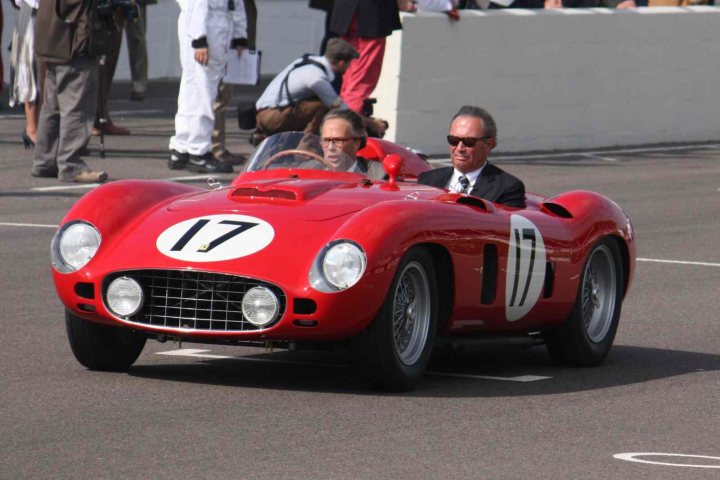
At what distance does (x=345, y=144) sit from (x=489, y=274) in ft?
4.54

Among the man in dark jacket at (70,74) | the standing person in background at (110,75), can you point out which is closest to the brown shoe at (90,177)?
the man in dark jacket at (70,74)

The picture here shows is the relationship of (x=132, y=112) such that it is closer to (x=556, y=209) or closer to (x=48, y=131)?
(x=48, y=131)

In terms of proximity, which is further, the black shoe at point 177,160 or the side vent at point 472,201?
the black shoe at point 177,160

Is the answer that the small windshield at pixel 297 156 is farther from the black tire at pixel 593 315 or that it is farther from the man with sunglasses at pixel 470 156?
the black tire at pixel 593 315

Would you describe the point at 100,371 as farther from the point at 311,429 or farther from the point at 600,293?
the point at 600,293

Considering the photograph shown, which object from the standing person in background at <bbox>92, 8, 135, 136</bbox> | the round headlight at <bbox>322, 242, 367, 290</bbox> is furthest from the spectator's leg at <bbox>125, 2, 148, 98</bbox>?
the round headlight at <bbox>322, 242, 367, 290</bbox>

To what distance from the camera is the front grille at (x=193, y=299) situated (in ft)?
23.5

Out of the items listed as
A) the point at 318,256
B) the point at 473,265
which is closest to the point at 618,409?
the point at 473,265

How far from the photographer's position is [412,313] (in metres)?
7.46

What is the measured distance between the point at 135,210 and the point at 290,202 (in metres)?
0.67

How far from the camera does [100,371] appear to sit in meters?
7.77

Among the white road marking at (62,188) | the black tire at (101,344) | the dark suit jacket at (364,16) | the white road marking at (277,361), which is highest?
the dark suit jacket at (364,16)

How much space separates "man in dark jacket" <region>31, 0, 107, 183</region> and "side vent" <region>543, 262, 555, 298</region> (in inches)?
290

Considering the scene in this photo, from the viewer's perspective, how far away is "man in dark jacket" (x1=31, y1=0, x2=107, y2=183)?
48.3 ft
